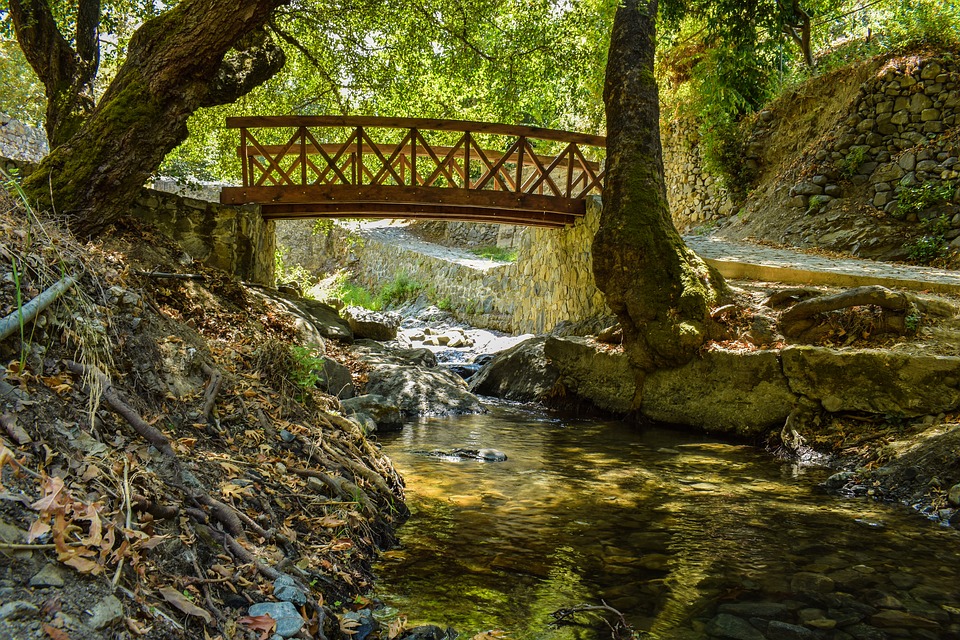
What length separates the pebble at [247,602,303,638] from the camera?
1.75m

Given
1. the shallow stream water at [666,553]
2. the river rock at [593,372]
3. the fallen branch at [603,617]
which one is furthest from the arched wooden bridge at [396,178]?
the fallen branch at [603,617]

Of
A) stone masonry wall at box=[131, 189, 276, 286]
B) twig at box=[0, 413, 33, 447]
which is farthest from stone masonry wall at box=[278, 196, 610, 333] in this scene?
twig at box=[0, 413, 33, 447]

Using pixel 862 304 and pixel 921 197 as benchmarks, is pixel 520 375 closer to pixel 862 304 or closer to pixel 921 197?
pixel 862 304

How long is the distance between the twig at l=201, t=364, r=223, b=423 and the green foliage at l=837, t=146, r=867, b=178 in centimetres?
1132

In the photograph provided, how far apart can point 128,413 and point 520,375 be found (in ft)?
23.7

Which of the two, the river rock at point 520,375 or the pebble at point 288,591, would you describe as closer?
the pebble at point 288,591

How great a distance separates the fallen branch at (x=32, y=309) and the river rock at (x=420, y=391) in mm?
5224

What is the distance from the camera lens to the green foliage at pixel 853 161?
10.6 m

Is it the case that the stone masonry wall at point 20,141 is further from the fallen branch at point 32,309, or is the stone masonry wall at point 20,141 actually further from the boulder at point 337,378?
the fallen branch at point 32,309

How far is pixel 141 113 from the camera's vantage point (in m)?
4.21

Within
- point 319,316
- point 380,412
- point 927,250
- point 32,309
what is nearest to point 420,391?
point 380,412

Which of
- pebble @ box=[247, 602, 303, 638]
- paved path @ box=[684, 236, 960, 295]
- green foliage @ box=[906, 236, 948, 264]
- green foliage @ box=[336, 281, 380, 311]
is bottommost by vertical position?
pebble @ box=[247, 602, 303, 638]

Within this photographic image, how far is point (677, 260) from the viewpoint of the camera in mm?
7105

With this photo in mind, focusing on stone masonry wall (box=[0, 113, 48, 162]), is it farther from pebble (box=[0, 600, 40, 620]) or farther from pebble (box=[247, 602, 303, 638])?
pebble (box=[0, 600, 40, 620])
